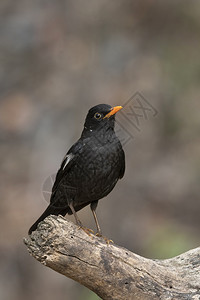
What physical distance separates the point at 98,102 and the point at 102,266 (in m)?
7.32

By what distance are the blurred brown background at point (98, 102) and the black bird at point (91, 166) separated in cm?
454

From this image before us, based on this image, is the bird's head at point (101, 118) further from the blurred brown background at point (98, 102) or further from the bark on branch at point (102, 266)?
the blurred brown background at point (98, 102)

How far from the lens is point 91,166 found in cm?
574

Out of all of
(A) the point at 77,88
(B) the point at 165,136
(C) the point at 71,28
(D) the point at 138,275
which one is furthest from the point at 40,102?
(D) the point at 138,275

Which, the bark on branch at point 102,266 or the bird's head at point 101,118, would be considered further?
the bird's head at point 101,118

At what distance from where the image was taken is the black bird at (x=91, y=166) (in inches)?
226

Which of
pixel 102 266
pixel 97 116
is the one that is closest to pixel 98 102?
pixel 97 116

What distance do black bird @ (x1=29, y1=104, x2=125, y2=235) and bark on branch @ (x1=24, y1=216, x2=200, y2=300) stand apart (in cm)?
70

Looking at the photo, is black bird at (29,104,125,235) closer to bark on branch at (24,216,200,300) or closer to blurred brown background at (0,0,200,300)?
bark on branch at (24,216,200,300)

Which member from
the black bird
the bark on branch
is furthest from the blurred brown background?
the bark on branch

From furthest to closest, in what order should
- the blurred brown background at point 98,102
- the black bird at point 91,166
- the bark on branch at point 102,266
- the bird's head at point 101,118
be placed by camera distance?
the blurred brown background at point 98,102 < the bird's head at point 101,118 < the black bird at point 91,166 < the bark on branch at point 102,266

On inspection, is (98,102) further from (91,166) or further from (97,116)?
(91,166)

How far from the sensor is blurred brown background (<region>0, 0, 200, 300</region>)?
1090cm

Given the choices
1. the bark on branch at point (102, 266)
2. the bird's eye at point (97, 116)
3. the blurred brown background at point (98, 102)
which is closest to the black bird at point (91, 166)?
the bird's eye at point (97, 116)
